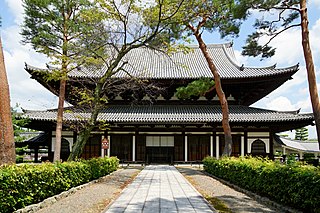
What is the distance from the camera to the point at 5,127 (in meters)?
8.19

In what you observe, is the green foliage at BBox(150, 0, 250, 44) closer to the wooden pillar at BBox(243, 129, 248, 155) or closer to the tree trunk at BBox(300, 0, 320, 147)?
the tree trunk at BBox(300, 0, 320, 147)

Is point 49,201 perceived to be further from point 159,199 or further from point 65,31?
point 65,31

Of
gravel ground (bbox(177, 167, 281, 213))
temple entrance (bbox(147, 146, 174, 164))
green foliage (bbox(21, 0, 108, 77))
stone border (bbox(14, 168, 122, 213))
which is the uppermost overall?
green foliage (bbox(21, 0, 108, 77))

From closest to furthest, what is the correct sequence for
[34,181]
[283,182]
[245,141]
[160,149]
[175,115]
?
1. [34,181]
2. [283,182]
3. [175,115]
4. [245,141]
5. [160,149]

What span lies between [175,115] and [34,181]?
46.6 ft

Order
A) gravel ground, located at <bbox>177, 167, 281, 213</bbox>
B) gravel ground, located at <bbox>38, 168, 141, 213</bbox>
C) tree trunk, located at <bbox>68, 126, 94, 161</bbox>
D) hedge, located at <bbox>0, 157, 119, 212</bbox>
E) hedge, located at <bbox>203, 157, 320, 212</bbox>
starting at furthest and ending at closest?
tree trunk, located at <bbox>68, 126, 94, 161</bbox>, gravel ground, located at <bbox>177, 167, 281, 213</bbox>, gravel ground, located at <bbox>38, 168, 141, 213</bbox>, hedge, located at <bbox>203, 157, 320, 212</bbox>, hedge, located at <bbox>0, 157, 119, 212</bbox>

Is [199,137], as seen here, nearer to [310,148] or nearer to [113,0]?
[113,0]

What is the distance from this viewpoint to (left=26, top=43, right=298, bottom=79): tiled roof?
21.0 meters

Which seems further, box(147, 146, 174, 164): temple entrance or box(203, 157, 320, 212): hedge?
box(147, 146, 174, 164): temple entrance

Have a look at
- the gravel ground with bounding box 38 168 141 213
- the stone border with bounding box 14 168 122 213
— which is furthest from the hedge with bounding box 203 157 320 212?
the stone border with bounding box 14 168 122 213

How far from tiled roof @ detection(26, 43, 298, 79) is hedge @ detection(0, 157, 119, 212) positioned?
9719mm

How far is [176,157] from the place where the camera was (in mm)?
22609

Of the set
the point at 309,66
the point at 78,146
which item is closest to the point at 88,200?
the point at 78,146

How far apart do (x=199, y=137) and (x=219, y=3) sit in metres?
10.5
